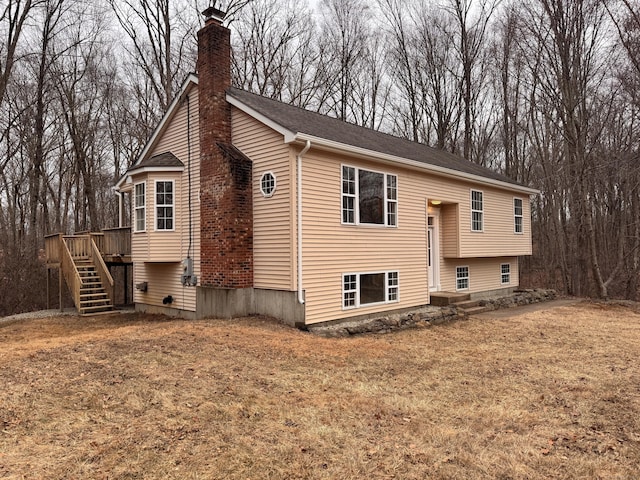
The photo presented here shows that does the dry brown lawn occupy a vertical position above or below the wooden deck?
below

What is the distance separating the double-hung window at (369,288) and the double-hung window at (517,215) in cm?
762

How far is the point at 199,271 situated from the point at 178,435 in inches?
283

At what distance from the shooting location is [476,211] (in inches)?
562

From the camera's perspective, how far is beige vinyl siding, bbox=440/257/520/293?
13883mm

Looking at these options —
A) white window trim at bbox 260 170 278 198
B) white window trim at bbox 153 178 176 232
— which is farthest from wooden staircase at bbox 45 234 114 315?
white window trim at bbox 260 170 278 198

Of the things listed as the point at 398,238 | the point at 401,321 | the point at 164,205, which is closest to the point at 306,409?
the point at 401,321

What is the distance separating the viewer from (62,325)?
11.2 meters

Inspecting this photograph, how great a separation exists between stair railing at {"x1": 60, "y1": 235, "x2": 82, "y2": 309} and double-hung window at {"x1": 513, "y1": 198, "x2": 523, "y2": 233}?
1542cm

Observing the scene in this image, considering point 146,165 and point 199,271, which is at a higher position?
point 146,165

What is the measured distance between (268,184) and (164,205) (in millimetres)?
3637

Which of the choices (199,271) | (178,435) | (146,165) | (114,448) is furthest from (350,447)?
(146,165)

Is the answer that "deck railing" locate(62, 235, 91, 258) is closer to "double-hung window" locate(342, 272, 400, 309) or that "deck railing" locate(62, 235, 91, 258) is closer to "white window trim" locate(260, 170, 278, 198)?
"white window trim" locate(260, 170, 278, 198)

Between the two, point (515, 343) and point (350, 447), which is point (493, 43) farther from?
point (350, 447)

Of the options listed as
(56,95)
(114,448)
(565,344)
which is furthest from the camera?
(56,95)
